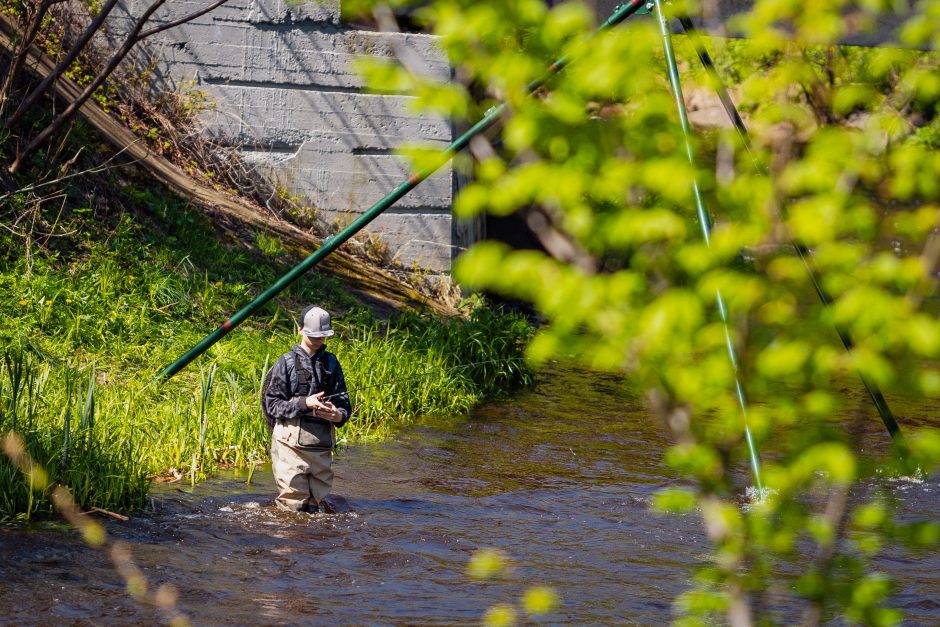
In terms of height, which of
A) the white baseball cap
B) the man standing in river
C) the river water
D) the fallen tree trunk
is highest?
the fallen tree trunk

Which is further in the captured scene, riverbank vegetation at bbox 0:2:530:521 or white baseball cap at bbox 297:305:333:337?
riverbank vegetation at bbox 0:2:530:521

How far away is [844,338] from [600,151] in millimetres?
1235

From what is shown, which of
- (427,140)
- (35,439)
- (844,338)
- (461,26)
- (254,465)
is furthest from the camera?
(427,140)

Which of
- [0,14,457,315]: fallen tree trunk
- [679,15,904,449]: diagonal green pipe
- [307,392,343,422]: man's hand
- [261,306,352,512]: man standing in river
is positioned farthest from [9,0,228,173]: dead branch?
[679,15,904,449]: diagonal green pipe

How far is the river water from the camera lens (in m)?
6.51

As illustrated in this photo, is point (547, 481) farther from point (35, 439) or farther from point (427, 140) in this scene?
point (427, 140)

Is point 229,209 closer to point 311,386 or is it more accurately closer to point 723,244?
point 311,386

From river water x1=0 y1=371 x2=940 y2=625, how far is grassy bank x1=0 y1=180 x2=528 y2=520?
379 millimetres

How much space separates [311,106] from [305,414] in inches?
327

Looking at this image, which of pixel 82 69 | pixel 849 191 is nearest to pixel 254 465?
pixel 849 191

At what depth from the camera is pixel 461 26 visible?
2.86m

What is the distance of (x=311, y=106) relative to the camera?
15.6 m

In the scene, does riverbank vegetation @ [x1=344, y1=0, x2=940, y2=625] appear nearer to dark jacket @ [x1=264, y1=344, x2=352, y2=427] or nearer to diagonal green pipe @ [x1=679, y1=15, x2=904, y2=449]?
diagonal green pipe @ [x1=679, y1=15, x2=904, y2=449]

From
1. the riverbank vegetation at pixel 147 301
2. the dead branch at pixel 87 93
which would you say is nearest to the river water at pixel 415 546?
the riverbank vegetation at pixel 147 301
